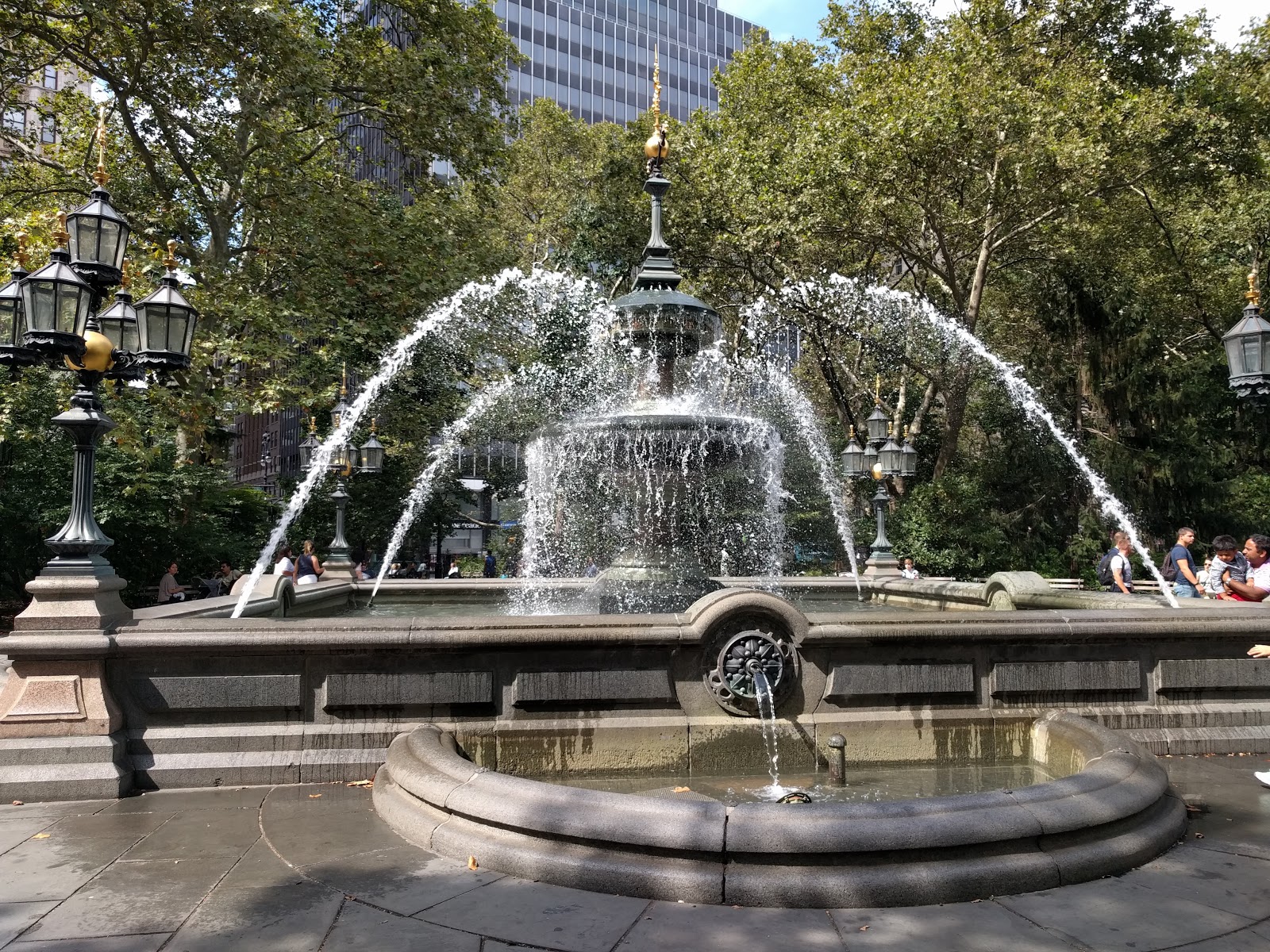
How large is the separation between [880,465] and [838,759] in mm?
13020

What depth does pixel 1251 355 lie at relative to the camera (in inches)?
363

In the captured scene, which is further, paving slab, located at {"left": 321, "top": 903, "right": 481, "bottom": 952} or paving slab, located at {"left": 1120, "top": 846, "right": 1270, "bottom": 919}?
paving slab, located at {"left": 1120, "top": 846, "right": 1270, "bottom": 919}

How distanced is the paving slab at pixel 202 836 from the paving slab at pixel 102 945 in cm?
96

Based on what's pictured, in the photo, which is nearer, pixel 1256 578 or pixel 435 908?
pixel 435 908

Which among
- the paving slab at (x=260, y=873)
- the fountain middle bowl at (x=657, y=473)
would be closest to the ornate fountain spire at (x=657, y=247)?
the fountain middle bowl at (x=657, y=473)

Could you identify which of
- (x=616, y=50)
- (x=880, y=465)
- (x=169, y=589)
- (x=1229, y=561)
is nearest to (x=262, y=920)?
(x=1229, y=561)

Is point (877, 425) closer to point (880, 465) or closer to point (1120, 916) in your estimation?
point (880, 465)

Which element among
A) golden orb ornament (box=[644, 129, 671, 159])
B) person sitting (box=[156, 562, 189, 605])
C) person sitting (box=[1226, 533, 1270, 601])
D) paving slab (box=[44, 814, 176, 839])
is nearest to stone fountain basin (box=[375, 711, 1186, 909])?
paving slab (box=[44, 814, 176, 839])

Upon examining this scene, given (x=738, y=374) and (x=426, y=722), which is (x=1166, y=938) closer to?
(x=426, y=722)

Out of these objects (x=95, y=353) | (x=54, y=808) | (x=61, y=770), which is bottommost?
(x=54, y=808)

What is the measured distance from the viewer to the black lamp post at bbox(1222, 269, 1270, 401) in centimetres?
920

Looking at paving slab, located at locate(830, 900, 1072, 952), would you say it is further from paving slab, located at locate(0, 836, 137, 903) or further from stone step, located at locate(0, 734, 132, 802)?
stone step, located at locate(0, 734, 132, 802)

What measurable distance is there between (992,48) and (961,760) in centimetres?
2017

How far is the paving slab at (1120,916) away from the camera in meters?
3.65
